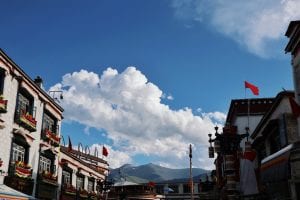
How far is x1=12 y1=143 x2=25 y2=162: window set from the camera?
2531 centimetres

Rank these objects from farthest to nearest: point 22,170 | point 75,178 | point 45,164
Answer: point 75,178 → point 45,164 → point 22,170

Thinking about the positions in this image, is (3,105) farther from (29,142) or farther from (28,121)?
(29,142)

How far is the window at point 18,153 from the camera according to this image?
2531 centimetres

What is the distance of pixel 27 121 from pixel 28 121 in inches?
6.8

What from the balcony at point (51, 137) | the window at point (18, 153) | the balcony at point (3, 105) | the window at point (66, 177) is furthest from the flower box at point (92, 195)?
the balcony at point (3, 105)

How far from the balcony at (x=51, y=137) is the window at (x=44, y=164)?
4.85 ft

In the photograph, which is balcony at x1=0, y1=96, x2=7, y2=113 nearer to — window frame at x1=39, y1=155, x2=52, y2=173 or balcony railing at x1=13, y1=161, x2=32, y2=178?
balcony railing at x1=13, y1=161, x2=32, y2=178

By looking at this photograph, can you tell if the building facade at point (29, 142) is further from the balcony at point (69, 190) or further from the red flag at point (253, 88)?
the red flag at point (253, 88)

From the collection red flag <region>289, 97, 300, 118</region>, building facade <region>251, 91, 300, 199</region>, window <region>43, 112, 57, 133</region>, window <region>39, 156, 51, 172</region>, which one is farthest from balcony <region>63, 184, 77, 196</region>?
red flag <region>289, 97, 300, 118</region>

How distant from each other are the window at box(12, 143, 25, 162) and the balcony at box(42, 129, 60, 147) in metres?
3.16

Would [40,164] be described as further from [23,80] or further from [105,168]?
[105,168]

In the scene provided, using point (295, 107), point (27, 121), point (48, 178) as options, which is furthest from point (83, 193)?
point (295, 107)

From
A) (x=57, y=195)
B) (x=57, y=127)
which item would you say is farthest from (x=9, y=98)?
(x=57, y=195)

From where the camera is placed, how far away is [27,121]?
26.0 meters
